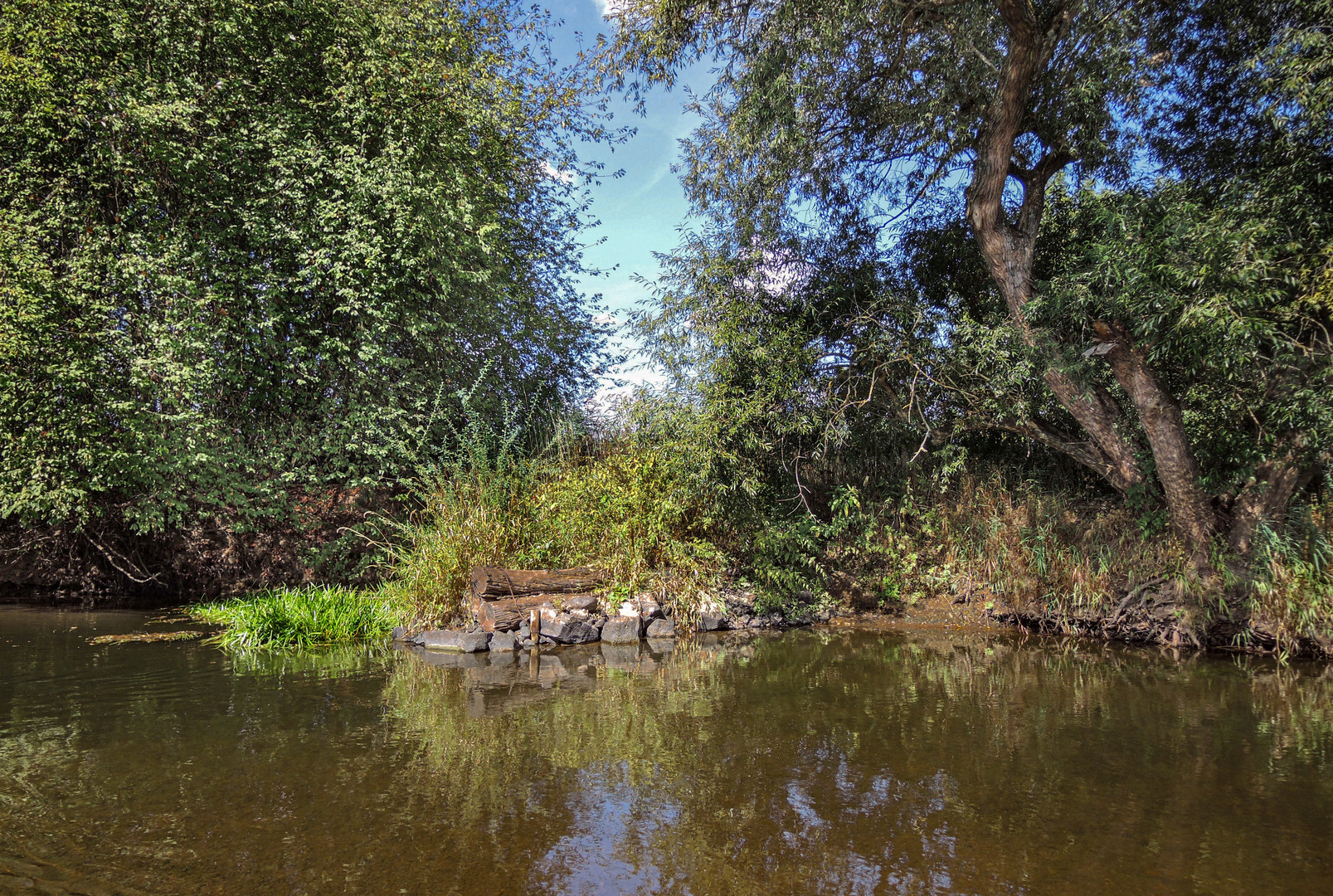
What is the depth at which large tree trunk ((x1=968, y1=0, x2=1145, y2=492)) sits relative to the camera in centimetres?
756

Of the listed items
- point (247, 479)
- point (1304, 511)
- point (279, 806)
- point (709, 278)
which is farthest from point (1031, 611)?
point (247, 479)

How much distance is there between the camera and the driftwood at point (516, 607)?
7284mm

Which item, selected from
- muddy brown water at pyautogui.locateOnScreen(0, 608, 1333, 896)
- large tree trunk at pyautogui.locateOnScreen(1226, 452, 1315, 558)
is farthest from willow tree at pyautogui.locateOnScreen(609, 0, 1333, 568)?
muddy brown water at pyautogui.locateOnScreen(0, 608, 1333, 896)

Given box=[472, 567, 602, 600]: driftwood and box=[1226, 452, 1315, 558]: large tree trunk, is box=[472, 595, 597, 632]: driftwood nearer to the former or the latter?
box=[472, 567, 602, 600]: driftwood

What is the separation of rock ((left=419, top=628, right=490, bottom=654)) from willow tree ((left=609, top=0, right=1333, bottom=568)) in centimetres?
592

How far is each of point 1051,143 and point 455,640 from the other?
9.21 m

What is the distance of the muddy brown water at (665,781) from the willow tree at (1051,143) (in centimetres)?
280

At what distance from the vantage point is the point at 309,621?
726cm

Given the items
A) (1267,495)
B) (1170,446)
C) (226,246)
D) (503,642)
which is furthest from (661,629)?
(226,246)

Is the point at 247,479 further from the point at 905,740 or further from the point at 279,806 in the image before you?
the point at 905,740

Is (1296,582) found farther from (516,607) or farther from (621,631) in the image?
(516,607)

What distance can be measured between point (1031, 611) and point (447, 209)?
354 inches

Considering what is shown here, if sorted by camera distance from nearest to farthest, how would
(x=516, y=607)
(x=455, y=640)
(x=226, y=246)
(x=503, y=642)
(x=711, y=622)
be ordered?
(x=455, y=640)
(x=503, y=642)
(x=516, y=607)
(x=711, y=622)
(x=226, y=246)

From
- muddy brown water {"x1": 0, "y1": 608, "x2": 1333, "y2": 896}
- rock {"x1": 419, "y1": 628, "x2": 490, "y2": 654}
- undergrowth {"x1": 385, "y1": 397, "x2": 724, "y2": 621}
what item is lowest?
muddy brown water {"x1": 0, "y1": 608, "x2": 1333, "y2": 896}
